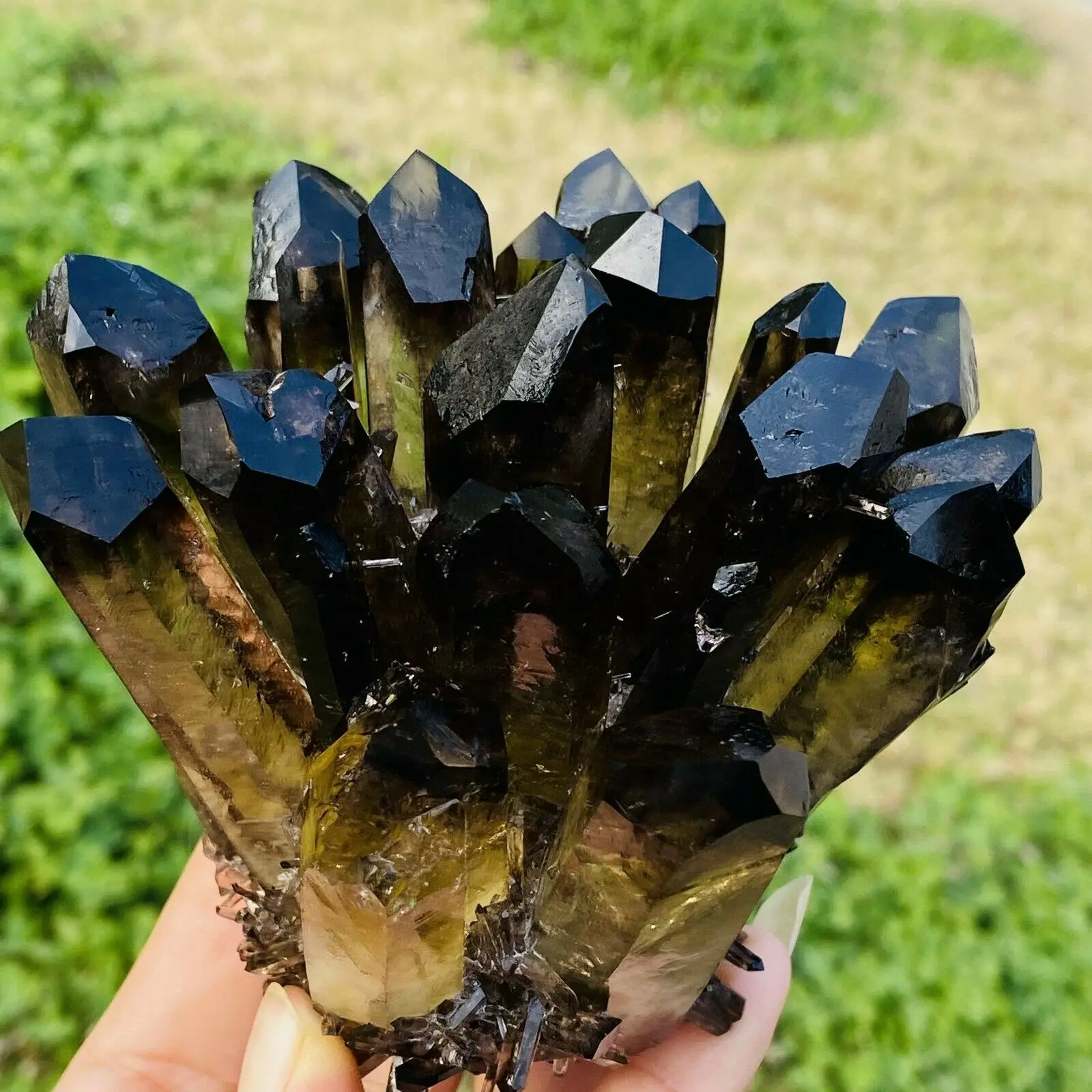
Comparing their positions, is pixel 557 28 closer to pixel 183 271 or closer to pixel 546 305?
pixel 183 271

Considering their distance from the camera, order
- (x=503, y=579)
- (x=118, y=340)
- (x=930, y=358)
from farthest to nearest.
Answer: (x=930, y=358) < (x=118, y=340) < (x=503, y=579)

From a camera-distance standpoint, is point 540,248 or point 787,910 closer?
point 540,248

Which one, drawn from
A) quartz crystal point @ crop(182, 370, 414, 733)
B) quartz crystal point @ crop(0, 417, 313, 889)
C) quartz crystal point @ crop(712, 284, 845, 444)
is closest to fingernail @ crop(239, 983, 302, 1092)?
quartz crystal point @ crop(0, 417, 313, 889)

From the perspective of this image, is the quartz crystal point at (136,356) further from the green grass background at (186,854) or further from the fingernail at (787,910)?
the green grass background at (186,854)

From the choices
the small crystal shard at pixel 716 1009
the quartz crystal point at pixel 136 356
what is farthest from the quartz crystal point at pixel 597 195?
the small crystal shard at pixel 716 1009

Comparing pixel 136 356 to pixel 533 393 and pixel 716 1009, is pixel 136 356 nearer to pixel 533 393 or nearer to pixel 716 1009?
pixel 533 393

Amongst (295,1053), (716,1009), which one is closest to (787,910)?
(716,1009)

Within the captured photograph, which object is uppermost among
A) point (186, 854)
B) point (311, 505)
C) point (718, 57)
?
point (718, 57)

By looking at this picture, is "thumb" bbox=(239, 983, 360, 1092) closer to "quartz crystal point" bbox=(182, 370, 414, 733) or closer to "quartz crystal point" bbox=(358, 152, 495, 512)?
"quartz crystal point" bbox=(182, 370, 414, 733)

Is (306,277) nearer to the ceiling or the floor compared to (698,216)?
nearer to the floor

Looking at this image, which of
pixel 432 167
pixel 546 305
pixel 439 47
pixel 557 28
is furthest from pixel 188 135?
pixel 546 305
